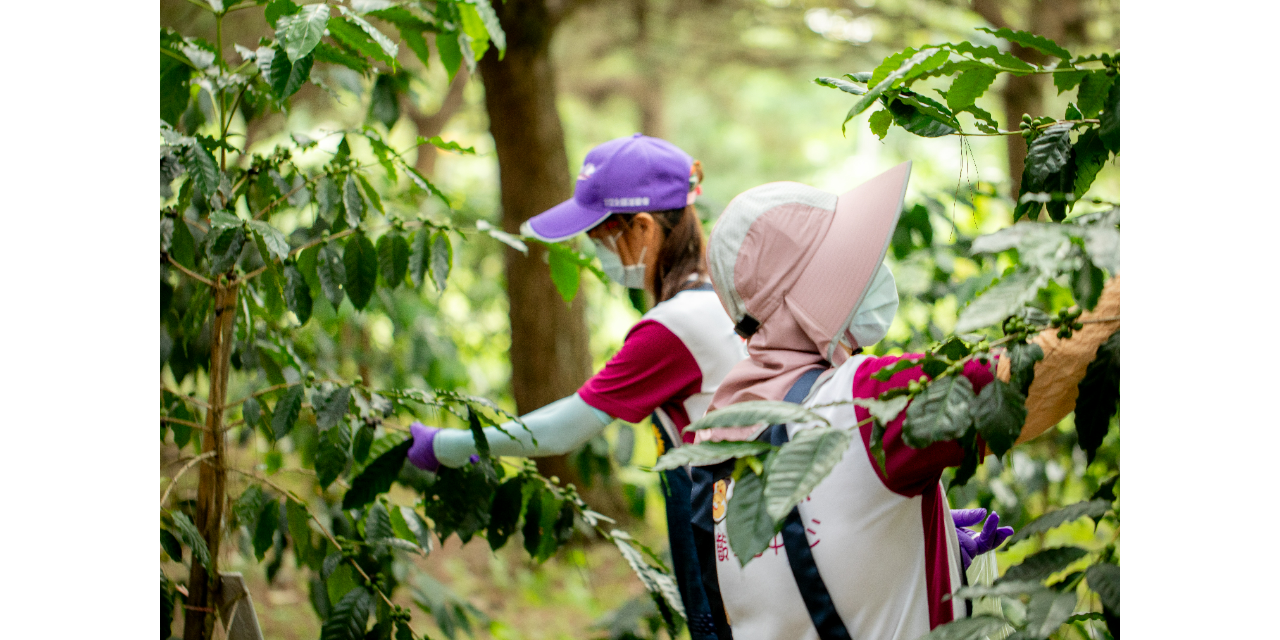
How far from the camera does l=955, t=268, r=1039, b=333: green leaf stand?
0.67 m

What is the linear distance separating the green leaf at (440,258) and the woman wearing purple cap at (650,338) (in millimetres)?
209

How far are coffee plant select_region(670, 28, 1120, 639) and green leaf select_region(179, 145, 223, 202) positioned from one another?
2.78 feet

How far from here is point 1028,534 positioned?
0.80 metres

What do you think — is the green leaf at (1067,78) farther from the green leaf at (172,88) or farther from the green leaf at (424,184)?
the green leaf at (172,88)

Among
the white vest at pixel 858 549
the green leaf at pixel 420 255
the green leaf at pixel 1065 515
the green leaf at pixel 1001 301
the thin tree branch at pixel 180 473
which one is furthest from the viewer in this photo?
the green leaf at pixel 420 255

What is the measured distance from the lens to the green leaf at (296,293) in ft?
4.87

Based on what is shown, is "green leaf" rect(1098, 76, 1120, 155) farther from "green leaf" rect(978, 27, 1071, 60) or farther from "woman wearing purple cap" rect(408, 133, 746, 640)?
"woman wearing purple cap" rect(408, 133, 746, 640)

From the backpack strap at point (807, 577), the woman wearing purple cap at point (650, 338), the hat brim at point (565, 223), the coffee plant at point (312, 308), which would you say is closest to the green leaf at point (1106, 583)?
the backpack strap at point (807, 577)

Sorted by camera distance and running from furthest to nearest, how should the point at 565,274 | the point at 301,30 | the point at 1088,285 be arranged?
1. the point at 565,274
2. the point at 301,30
3. the point at 1088,285

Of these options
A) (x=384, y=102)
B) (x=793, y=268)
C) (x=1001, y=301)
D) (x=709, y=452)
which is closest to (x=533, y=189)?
(x=384, y=102)

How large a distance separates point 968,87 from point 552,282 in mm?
2904

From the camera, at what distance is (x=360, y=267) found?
1.55 m

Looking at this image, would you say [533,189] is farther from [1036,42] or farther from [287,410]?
[1036,42]

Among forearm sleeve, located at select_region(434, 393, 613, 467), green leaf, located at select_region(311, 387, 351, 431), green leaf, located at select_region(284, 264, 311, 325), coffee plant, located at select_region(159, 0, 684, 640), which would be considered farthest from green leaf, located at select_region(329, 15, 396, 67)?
forearm sleeve, located at select_region(434, 393, 613, 467)
